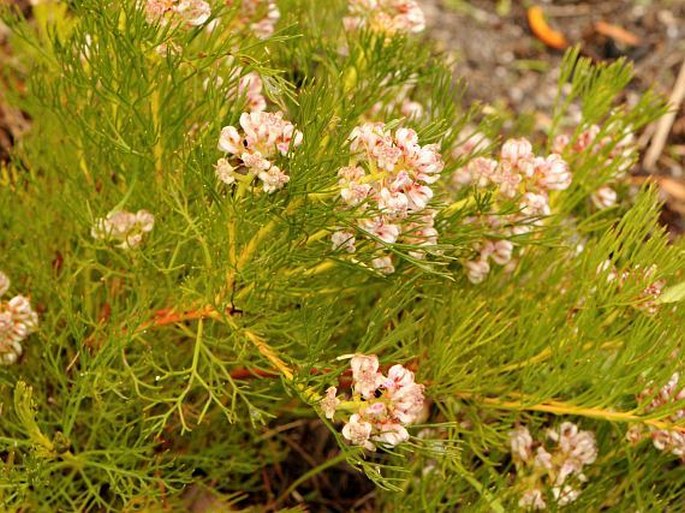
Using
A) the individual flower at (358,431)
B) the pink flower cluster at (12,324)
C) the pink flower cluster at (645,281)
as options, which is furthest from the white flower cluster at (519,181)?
the pink flower cluster at (12,324)

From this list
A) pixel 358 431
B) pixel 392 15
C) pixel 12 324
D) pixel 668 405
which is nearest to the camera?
pixel 358 431

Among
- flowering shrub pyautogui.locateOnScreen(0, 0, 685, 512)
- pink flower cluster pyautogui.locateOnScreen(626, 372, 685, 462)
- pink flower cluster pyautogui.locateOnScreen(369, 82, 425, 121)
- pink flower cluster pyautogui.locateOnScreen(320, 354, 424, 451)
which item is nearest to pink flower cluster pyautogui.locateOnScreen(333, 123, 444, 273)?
flowering shrub pyautogui.locateOnScreen(0, 0, 685, 512)

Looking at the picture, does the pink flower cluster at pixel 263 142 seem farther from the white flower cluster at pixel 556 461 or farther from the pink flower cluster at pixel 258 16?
the white flower cluster at pixel 556 461

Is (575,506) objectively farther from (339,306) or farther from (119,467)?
(119,467)

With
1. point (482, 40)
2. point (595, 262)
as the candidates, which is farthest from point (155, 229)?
point (482, 40)

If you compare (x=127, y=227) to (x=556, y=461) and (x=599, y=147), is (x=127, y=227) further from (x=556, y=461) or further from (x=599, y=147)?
(x=599, y=147)

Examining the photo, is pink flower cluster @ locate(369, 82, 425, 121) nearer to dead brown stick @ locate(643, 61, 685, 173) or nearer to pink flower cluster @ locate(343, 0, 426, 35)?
pink flower cluster @ locate(343, 0, 426, 35)

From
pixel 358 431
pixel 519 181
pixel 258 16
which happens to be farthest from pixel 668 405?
pixel 258 16
